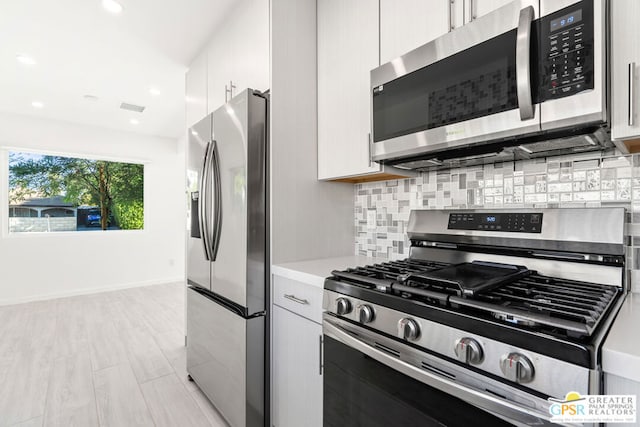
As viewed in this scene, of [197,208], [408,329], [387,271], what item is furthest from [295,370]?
[197,208]

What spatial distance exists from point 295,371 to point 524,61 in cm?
153

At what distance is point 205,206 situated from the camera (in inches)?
77.2

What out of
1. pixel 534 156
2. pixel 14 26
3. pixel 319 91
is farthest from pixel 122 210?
pixel 534 156

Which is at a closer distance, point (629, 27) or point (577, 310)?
point (577, 310)

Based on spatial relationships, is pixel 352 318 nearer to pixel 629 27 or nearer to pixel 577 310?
pixel 577 310

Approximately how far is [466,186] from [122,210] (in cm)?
550

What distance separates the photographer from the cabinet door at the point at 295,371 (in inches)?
55.4

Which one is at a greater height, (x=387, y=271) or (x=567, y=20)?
(x=567, y=20)

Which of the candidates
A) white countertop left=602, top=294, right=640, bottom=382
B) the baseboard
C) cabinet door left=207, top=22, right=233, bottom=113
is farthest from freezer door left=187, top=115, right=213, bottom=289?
the baseboard

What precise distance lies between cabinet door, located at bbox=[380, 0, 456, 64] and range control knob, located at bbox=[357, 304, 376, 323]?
1.11 m

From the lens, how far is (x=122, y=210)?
5.31 meters

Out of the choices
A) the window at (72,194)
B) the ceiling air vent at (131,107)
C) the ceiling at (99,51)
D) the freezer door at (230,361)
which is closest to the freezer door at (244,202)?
the freezer door at (230,361)

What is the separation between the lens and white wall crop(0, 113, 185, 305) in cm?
432

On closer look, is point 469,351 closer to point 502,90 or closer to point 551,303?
point 551,303
